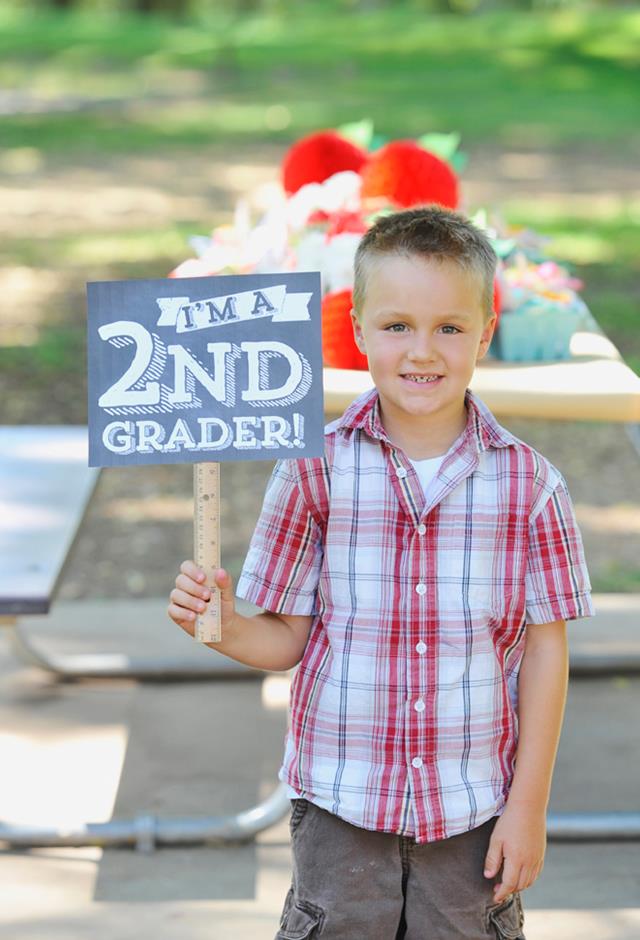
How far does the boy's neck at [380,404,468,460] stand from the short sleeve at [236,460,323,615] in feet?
0.51

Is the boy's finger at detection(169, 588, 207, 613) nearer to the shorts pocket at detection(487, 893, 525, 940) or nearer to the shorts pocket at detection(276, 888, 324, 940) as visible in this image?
the shorts pocket at detection(276, 888, 324, 940)

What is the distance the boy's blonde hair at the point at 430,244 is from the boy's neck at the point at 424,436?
0.15 metres

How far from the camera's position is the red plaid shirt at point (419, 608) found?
1.89m

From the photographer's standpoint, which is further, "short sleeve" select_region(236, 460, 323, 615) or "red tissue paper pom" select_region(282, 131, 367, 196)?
"red tissue paper pom" select_region(282, 131, 367, 196)

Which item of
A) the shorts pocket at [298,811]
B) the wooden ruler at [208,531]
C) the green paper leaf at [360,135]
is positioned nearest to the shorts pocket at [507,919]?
the shorts pocket at [298,811]

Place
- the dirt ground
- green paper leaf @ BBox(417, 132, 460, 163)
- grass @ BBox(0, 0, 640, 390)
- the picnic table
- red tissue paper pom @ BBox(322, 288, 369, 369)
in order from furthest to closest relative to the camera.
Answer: grass @ BBox(0, 0, 640, 390)
the dirt ground
green paper leaf @ BBox(417, 132, 460, 163)
red tissue paper pom @ BBox(322, 288, 369, 369)
the picnic table

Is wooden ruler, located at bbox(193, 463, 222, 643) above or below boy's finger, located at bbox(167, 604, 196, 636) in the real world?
above

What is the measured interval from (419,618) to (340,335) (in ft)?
3.62

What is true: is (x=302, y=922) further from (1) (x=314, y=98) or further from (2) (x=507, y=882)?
(1) (x=314, y=98)

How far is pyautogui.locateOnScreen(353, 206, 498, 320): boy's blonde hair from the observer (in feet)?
6.13

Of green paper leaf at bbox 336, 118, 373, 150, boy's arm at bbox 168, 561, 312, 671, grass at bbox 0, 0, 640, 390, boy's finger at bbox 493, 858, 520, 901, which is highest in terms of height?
grass at bbox 0, 0, 640, 390

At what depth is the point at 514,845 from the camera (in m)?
1.90

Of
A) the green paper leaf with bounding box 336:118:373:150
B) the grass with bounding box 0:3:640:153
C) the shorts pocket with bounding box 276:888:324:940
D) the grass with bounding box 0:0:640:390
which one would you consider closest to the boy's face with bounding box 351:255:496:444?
the shorts pocket with bounding box 276:888:324:940

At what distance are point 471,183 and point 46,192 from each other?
11.4 feet
